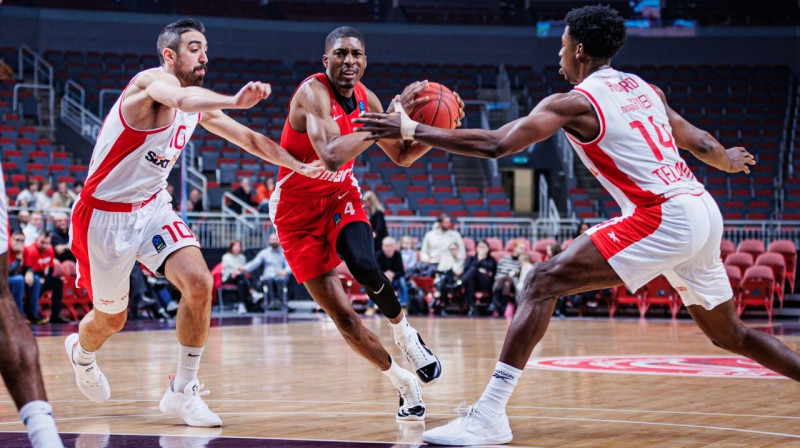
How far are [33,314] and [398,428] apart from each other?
31.3ft

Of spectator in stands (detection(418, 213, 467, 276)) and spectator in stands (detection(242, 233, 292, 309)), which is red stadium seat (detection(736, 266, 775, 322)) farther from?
spectator in stands (detection(242, 233, 292, 309))

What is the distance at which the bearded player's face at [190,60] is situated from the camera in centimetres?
520

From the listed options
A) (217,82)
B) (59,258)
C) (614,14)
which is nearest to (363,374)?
(614,14)

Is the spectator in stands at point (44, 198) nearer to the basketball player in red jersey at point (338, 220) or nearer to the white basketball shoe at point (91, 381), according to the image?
the white basketball shoe at point (91, 381)

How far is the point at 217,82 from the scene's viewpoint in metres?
24.8

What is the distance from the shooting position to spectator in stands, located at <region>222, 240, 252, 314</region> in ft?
51.9

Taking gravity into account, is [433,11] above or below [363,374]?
above

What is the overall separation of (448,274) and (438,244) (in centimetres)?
54

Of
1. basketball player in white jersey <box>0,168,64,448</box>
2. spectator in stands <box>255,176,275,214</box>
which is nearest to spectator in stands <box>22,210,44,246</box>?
spectator in stands <box>255,176,275,214</box>

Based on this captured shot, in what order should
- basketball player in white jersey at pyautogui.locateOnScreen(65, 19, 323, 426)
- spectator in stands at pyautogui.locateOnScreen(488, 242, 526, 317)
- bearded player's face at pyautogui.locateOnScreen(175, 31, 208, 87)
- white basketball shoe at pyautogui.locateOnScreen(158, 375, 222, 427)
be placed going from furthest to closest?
spectator in stands at pyautogui.locateOnScreen(488, 242, 526, 317), bearded player's face at pyautogui.locateOnScreen(175, 31, 208, 87), basketball player in white jersey at pyautogui.locateOnScreen(65, 19, 323, 426), white basketball shoe at pyautogui.locateOnScreen(158, 375, 222, 427)

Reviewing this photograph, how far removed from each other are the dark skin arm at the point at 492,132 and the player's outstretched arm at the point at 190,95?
0.44m

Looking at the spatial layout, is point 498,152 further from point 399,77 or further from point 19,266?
point 399,77

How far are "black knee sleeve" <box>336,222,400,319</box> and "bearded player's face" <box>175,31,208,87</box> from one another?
3.65ft

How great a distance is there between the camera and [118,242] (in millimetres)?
5047
